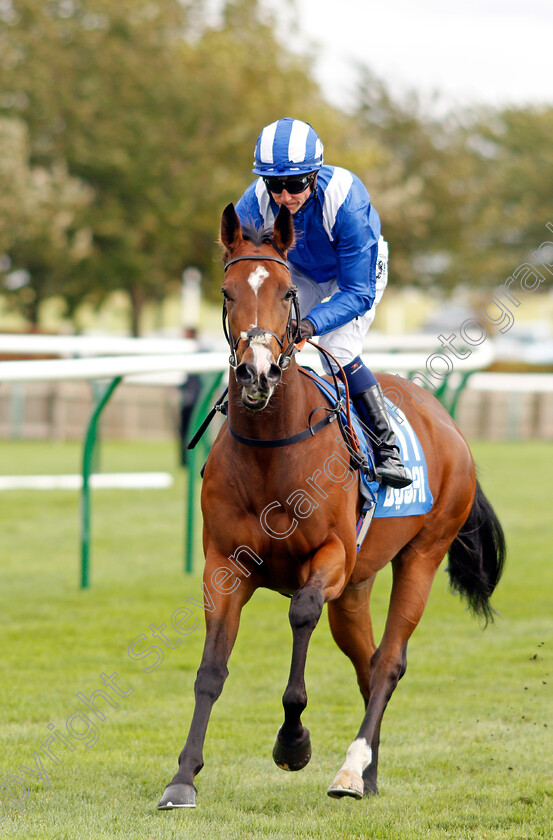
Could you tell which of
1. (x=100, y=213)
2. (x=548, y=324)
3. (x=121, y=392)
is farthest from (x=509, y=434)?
(x=548, y=324)

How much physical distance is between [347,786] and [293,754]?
0.73ft

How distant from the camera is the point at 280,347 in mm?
3438

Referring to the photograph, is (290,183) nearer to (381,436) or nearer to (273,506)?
(381,436)

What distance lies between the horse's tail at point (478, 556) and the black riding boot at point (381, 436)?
33.6 inches

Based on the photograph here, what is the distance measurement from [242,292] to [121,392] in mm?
15205

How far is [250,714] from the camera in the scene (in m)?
4.88

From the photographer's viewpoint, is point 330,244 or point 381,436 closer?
point 330,244

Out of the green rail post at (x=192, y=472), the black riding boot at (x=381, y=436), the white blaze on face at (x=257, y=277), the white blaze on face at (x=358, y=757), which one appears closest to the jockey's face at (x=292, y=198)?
the white blaze on face at (x=257, y=277)

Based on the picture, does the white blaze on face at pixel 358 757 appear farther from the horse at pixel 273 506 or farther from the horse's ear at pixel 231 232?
the horse's ear at pixel 231 232

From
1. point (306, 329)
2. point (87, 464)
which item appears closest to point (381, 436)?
point (306, 329)

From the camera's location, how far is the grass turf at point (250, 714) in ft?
11.6

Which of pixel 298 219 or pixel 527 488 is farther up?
pixel 298 219

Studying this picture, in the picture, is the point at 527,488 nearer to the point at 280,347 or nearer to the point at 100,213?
the point at 280,347

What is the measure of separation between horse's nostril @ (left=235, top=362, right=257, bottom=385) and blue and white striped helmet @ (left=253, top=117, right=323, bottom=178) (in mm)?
935
